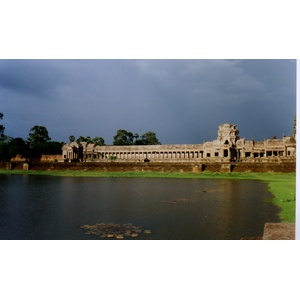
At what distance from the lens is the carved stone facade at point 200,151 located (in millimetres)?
22933

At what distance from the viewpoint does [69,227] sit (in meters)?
6.48

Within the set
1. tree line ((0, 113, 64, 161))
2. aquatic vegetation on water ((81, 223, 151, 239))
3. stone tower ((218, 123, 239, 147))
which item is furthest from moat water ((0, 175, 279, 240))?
stone tower ((218, 123, 239, 147))

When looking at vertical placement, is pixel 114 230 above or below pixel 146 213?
below

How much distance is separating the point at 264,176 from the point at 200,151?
33.9ft

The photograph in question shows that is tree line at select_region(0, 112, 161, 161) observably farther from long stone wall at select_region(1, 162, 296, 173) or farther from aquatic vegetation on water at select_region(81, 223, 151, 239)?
aquatic vegetation on water at select_region(81, 223, 151, 239)

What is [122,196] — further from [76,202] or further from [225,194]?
[225,194]

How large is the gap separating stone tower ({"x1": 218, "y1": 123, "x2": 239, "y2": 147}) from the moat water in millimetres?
14425

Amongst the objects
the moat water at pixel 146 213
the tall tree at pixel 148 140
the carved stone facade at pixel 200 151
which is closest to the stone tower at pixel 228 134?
the carved stone facade at pixel 200 151

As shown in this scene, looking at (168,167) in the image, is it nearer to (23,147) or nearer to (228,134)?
(228,134)

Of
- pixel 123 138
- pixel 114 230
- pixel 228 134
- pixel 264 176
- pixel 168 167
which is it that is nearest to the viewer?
pixel 114 230

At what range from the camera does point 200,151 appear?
26047 millimetres

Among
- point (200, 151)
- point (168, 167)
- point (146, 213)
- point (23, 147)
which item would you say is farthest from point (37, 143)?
point (146, 213)
